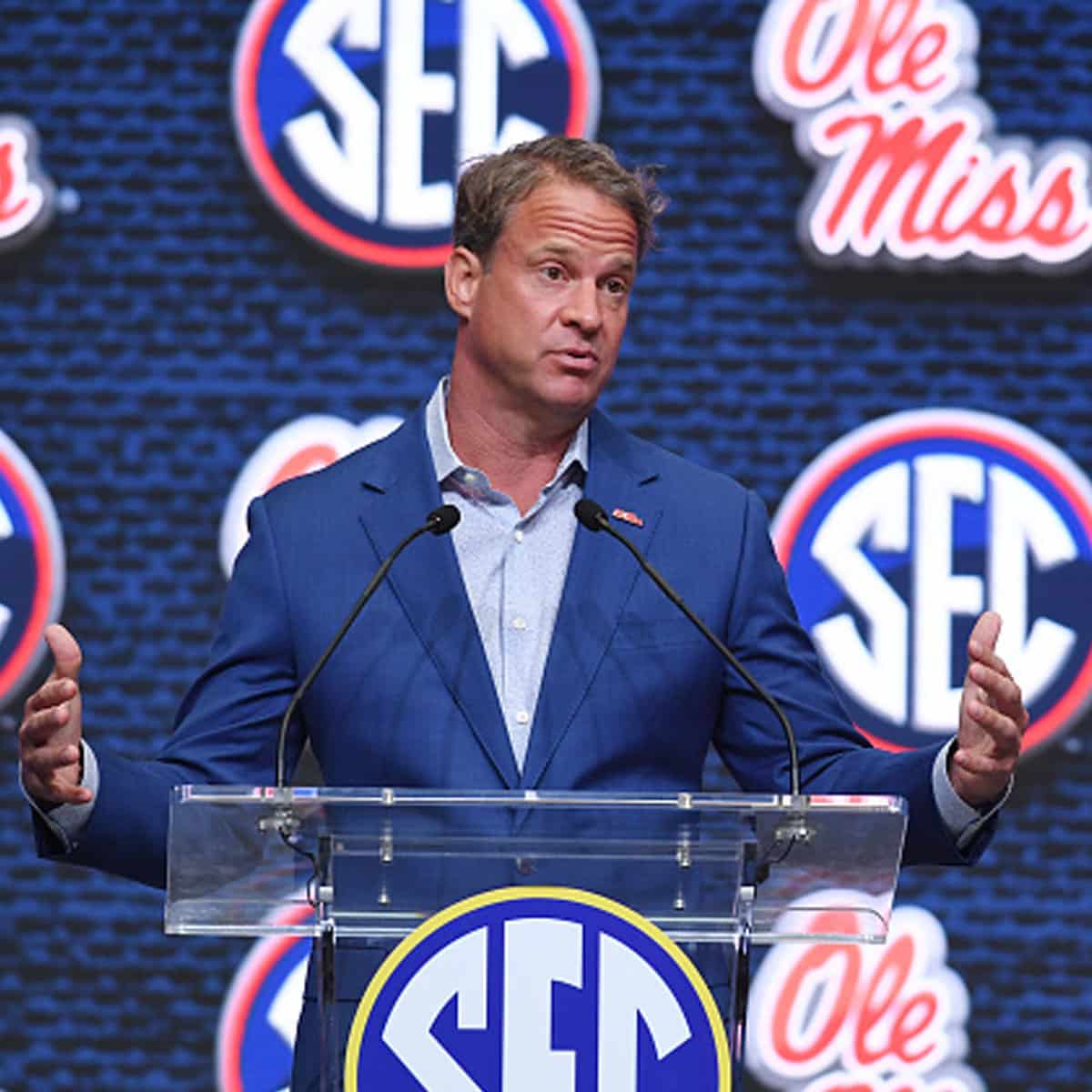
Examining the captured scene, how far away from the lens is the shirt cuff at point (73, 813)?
6.12 feet

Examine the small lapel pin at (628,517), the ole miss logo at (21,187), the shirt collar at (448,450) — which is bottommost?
the small lapel pin at (628,517)

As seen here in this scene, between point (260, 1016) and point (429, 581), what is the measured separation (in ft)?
6.13

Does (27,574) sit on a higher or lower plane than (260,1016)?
higher

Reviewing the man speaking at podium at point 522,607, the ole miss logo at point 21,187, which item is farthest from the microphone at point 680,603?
the ole miss logo at point 21,187

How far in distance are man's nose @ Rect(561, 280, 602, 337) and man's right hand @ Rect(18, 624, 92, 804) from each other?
25.6 inches

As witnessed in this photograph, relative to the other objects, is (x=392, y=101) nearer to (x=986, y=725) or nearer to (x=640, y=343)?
(x=640, y=343)

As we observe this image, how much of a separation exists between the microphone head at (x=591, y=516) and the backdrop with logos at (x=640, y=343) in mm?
1830

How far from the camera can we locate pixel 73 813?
1880 mm

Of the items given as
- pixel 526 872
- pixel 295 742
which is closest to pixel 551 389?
pixel 295 742

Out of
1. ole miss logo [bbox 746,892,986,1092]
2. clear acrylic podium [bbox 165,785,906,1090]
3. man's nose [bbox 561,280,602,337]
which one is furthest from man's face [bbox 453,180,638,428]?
ole miss logo [bbox 746,892,986,1092]

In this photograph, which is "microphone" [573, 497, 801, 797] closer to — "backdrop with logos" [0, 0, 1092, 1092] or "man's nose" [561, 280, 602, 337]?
"man's nose" [561, 280, 602, 337]

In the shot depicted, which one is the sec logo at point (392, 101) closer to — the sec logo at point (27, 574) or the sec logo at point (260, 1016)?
the sec logo at point (27, 574)

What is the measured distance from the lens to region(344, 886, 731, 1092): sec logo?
1555mm

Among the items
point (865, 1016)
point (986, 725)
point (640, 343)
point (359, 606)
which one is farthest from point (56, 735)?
point (865, 1016)
